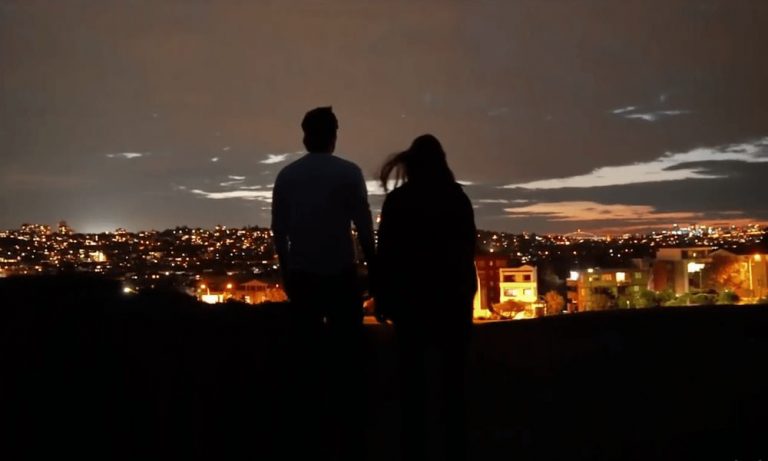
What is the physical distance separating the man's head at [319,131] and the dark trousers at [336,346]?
0.77 m

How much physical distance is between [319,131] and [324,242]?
0.69 metres

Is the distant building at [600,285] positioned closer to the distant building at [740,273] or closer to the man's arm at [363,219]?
the distant building at [740,273]

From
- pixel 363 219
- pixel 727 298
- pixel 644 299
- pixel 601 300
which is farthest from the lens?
pixel 601 300

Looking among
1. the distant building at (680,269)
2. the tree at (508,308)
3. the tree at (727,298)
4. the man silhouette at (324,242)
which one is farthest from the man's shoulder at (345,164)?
the distant building at (680,269)

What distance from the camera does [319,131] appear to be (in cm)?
471

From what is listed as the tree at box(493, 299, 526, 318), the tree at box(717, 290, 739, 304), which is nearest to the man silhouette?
the tree at box(717, 290, 739, 304)

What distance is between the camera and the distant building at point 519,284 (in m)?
30.2

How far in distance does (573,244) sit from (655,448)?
2104 inches

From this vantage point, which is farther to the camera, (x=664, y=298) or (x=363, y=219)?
(x=664, y=298)

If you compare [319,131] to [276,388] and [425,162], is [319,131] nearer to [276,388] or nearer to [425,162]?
[425,162]

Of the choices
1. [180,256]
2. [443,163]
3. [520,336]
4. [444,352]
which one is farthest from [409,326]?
[180,256]

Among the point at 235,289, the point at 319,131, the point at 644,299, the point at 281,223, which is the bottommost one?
the point at 644,299

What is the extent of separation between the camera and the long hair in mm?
4668

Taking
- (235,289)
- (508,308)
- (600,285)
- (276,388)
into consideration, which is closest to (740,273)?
(600,285)
